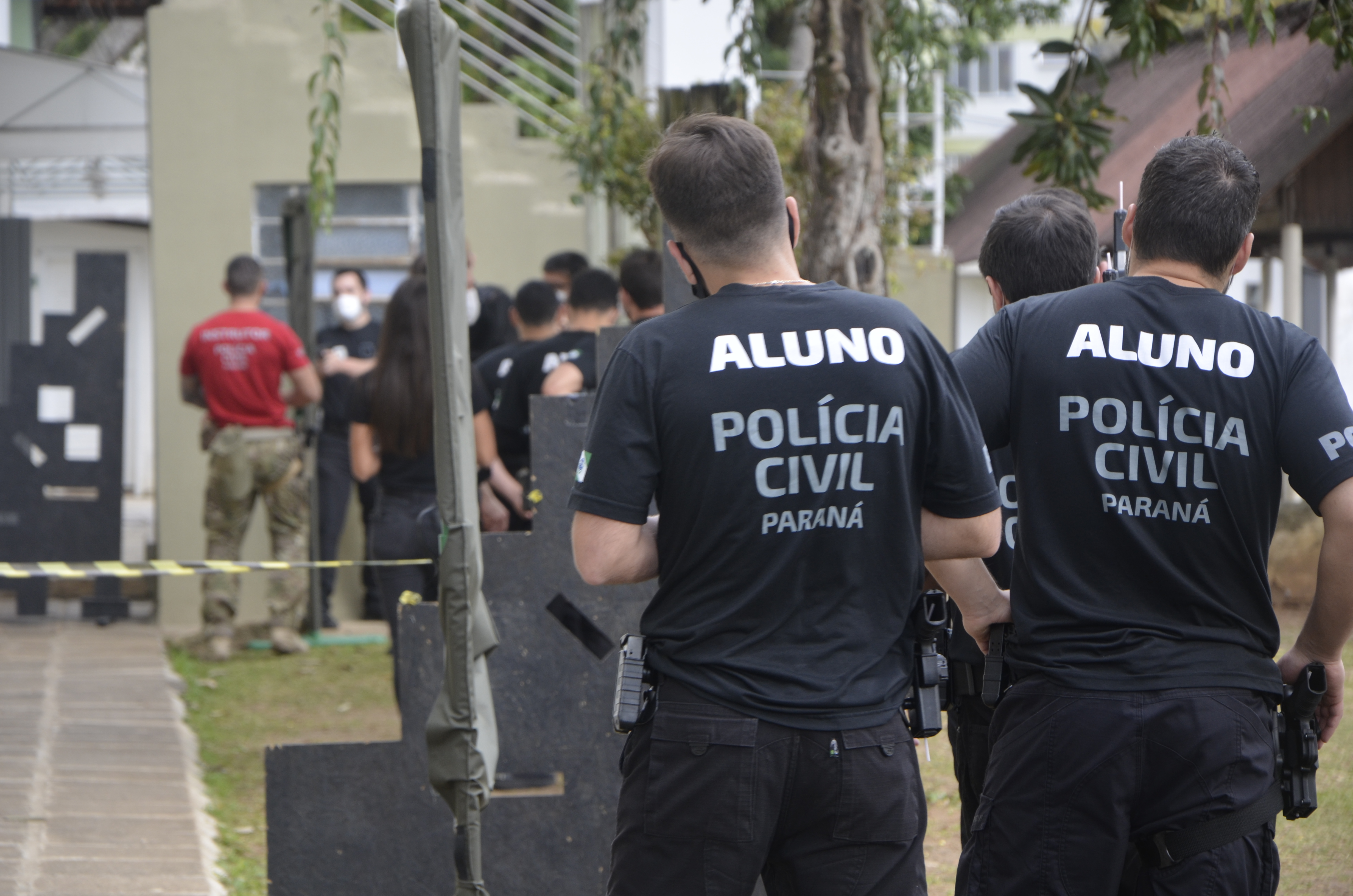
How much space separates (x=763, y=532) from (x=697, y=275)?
455mm

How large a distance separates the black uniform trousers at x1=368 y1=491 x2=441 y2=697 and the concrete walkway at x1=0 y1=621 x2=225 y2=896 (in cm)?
105

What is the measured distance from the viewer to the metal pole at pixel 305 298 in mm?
8320

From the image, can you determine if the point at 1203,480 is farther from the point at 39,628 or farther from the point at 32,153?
the point at 32,153

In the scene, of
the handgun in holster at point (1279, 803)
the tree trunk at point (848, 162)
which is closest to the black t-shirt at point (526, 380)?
the tree trunk at point (848, 162)

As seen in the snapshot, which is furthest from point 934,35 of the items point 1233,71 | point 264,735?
point 264,735

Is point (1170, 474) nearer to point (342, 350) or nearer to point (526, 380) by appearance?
point (526, 380)

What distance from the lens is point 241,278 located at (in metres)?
8.07

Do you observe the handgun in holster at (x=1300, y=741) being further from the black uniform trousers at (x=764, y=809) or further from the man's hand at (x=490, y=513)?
the man's hand at (x=490, y=513)

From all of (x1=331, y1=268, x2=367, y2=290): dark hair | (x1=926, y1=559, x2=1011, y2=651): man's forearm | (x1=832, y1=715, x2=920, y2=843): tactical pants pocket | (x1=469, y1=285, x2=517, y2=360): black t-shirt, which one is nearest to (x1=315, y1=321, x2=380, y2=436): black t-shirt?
(x1=331, y1=268, x2=367, y2=290): dark hair

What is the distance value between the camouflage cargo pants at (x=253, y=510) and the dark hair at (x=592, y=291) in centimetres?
318

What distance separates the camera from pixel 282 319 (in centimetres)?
983

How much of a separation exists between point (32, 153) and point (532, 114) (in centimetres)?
672

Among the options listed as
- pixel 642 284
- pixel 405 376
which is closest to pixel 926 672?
pixel 642 284

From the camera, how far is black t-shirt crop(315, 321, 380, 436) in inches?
347
